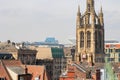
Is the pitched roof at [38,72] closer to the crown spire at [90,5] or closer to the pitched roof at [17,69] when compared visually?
the pitched roof at [17,69]

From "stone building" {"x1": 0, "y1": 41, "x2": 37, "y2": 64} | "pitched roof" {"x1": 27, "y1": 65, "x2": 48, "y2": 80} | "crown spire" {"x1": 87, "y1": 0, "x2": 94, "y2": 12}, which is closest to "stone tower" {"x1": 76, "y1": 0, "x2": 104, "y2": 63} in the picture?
"crown spire" {"x1": 87, "y1": 0, "x2": 94, "y2": 12}

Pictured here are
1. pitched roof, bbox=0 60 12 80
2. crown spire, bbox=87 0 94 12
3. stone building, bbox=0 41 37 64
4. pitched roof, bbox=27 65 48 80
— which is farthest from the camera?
crown spire, bbox=87 0 94 12

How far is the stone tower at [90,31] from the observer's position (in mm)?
183000

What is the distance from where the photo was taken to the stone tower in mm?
183000

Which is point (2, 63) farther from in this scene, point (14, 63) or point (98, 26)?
point (98, 26)

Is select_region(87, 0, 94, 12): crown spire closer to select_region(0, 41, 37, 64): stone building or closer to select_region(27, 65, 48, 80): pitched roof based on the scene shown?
select_region(0, 41, 37, 64): stone building

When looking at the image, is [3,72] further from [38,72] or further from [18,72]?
Result: [38,72]

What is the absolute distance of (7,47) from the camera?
7613 inches

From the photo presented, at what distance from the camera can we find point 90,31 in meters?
184

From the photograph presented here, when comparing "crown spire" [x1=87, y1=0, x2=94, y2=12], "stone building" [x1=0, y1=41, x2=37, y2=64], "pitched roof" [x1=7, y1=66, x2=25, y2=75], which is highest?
"crown spire" [x1=87, y1=0, x2=94, y2=12]

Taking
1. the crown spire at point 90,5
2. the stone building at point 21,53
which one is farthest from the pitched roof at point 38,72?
the crown spire at point 90,5

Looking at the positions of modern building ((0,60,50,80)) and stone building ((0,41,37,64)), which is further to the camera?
stone building ((0,41,37,64))

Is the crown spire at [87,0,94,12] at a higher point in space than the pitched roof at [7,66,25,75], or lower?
higher

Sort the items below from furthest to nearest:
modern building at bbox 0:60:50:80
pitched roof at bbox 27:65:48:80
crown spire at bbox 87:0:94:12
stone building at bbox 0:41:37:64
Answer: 1. crown spire at bbox 87:0:94:12
2. stone building at bbox 0:41:37:64
3. pitched roof at bbox 27:65:48:80
4. modern building at bbox 0:60:50:80
